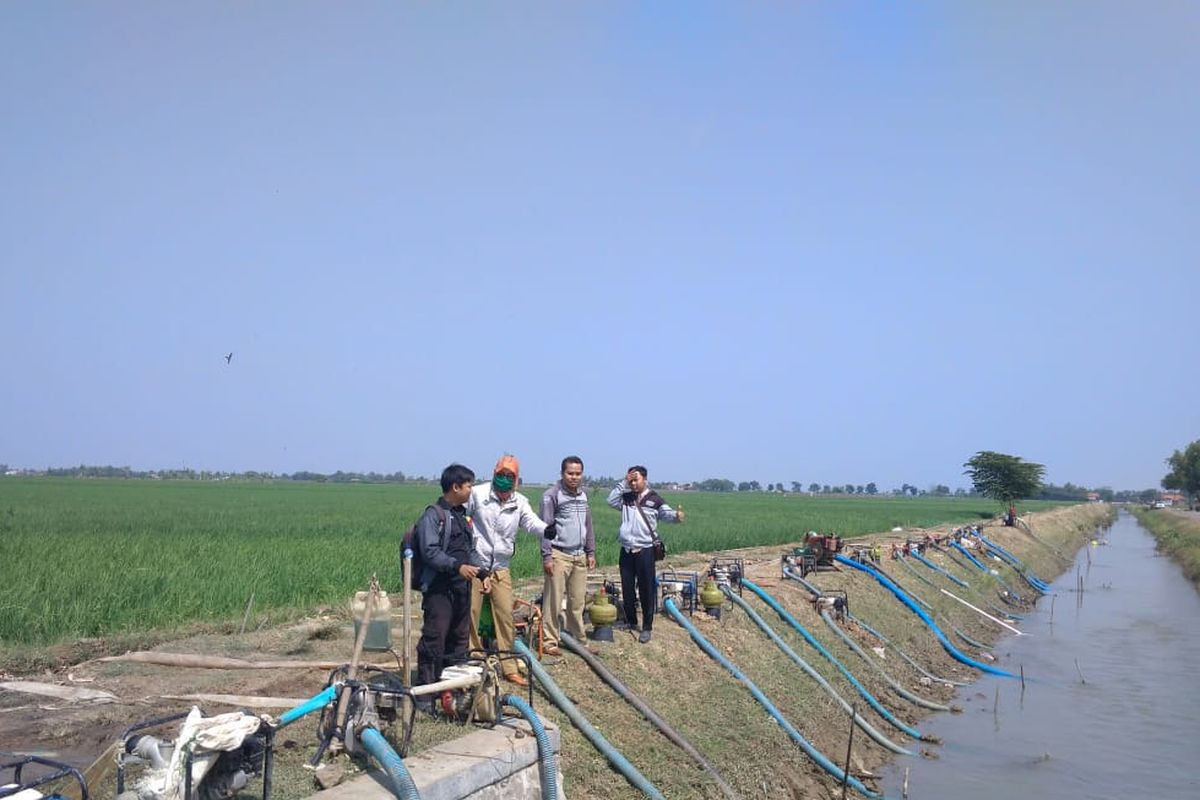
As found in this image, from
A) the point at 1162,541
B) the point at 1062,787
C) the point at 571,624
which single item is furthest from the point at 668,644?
the point at 1162,541

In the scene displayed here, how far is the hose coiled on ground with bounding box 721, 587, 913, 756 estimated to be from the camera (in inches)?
414

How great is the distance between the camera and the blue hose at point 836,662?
37.3 ft

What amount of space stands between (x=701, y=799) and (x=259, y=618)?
19.5 feet

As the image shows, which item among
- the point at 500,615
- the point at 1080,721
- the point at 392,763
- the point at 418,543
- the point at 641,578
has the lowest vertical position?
the point at 1080,721

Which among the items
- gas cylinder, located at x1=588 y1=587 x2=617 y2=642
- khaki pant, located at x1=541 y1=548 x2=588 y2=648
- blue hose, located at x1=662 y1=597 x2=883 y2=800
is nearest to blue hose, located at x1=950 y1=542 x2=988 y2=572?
blue hose, located at x1=662 y1=597 x2=883 y2=800

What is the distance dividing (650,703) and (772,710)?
177 centimetres

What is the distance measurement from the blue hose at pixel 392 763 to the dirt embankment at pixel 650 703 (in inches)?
15.1

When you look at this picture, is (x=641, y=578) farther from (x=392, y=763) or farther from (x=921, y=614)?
(x=921, y=614)

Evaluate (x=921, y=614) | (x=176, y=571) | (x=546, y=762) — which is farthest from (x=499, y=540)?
(x=921, y=614)

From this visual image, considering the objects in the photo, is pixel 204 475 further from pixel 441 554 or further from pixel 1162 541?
pixel 441 554

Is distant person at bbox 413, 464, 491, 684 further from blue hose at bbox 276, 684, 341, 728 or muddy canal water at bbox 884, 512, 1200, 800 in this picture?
muddy canal water at bbox 884, 512, 1200, 800

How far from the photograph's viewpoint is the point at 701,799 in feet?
23.6

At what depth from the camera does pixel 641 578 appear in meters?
8.97

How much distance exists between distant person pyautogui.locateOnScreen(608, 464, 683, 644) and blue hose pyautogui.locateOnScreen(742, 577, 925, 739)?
371 cm
